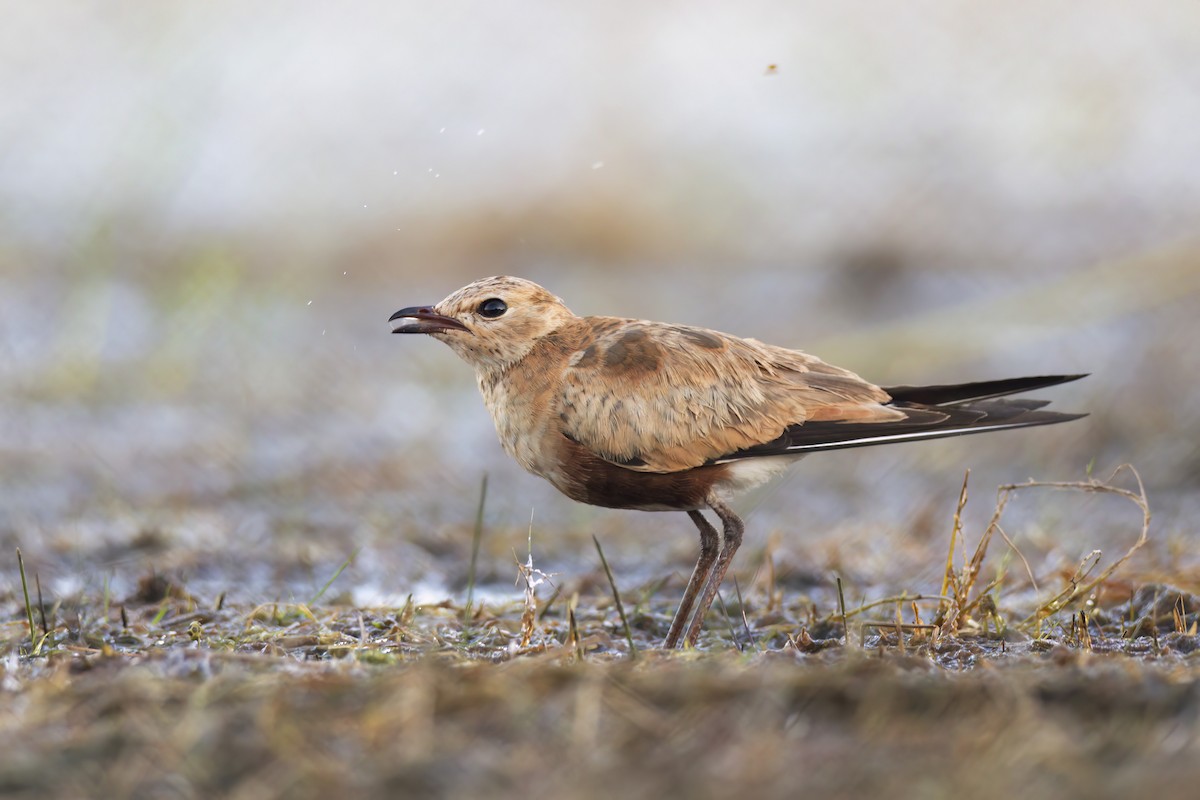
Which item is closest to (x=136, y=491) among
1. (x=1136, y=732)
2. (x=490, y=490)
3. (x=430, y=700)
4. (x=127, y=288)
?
(x=490, y=490)

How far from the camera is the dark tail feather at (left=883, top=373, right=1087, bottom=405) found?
4602 millimetres

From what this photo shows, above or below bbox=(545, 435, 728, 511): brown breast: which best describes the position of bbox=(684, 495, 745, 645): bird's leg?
below

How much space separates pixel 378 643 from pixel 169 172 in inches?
276

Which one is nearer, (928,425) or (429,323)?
(928,425)

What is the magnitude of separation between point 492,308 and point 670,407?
2.44 feet

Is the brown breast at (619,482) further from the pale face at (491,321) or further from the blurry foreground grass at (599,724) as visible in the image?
the blurry foreground grass at (599,724)

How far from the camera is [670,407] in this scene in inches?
181

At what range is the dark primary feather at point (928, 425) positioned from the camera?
4582 millimetres

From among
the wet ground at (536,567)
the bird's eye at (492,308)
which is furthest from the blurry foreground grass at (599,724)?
the bird's eye at (492,308)

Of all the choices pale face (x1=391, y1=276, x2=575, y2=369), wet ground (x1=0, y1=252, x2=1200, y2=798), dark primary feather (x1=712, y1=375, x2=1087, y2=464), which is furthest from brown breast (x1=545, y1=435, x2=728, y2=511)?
pale face (x1=391, y1=276, x2=575, y2=369)

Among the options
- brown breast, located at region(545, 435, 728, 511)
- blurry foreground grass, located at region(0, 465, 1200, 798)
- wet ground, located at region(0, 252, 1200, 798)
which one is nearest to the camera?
blurry foreground grass, located at region(0, 465, 1200, 798)

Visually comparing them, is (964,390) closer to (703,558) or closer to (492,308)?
(703,558)

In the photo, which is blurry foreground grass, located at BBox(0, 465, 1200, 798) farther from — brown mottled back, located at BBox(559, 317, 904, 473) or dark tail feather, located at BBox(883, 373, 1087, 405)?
dark tail feather, located at BBox(883, 373, 1087, 405)

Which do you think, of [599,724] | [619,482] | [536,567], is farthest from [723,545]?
[599,724]
